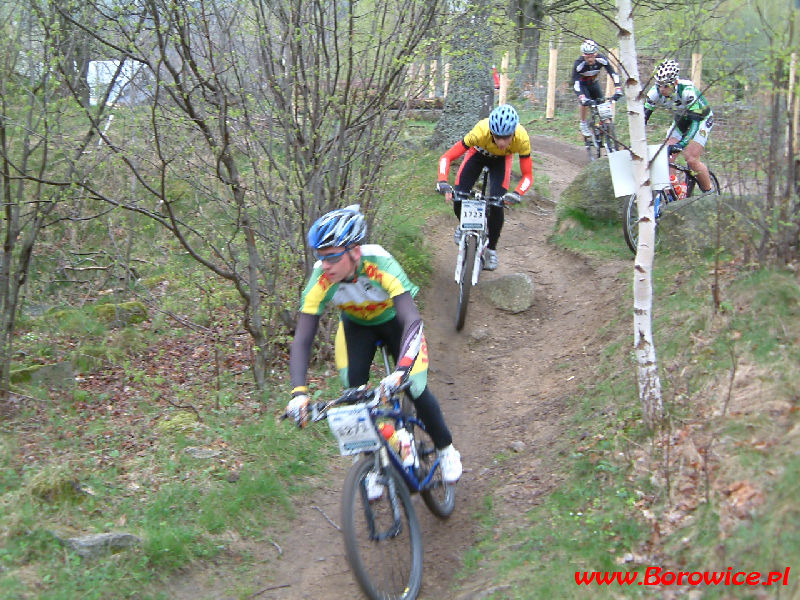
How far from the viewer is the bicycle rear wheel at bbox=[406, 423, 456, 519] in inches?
181

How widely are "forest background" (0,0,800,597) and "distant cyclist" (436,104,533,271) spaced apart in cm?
67

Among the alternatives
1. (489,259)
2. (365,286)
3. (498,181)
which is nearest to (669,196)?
(498,181)

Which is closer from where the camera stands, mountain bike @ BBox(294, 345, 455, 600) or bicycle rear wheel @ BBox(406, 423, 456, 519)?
mountain bike @ BBox(294, 345, 455, 600)

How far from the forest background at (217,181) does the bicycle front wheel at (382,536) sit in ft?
4.35

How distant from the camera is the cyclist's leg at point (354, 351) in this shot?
463 cm

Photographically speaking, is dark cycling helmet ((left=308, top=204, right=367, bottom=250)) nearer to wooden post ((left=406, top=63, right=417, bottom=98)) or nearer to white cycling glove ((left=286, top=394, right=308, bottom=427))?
white cycling glove ((left=286, top=394, right=308, bottom=427))

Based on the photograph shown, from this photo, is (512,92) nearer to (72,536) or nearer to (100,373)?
(100,373)

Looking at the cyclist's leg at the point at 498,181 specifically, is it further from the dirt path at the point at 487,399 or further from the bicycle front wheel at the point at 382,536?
the bicycle front wheel at the point at 382,536

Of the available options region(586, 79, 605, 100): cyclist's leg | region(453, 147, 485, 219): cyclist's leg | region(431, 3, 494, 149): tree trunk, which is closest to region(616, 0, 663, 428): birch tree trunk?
region(453, 147, 485, 219): cyclist's leg

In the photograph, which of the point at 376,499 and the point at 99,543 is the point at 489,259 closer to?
the point at 376,499

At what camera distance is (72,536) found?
442 centimetres

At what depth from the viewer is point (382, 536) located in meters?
3.94

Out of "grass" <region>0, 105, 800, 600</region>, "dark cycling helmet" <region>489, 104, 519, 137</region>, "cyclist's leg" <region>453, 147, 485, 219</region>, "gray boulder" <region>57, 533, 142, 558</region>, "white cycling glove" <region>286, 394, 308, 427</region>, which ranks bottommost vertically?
"gray boulder" <region>57, 533, 142, 558</region>

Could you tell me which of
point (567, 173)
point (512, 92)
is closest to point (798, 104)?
point (567, 173)
